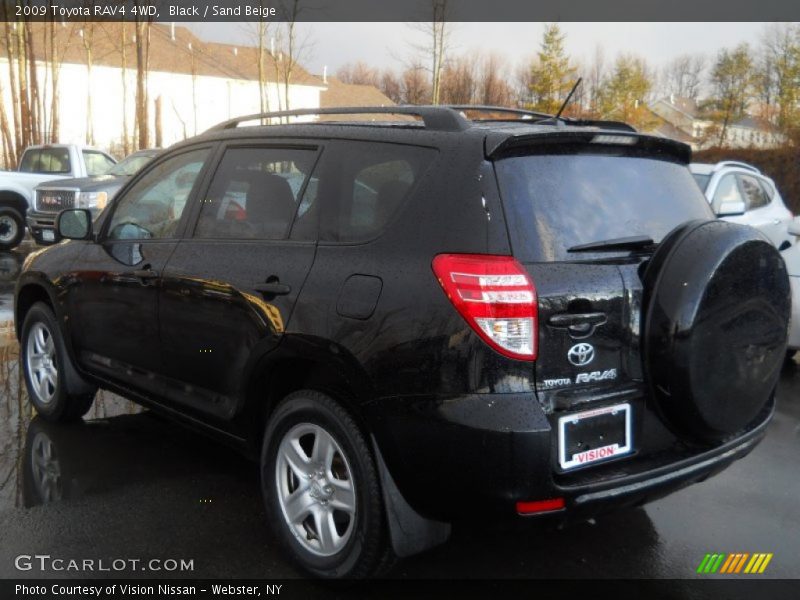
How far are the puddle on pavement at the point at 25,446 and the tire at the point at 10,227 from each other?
9779mm

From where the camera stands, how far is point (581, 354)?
2.80 metres

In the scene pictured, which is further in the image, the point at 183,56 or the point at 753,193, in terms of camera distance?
the point at 183,56

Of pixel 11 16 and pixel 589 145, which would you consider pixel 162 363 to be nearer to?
pixel 589 145

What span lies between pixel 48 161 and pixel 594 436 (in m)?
15.9

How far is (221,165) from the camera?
13.2 feet

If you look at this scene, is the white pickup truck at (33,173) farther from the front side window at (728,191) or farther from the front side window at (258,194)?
the front side window at (258,194)

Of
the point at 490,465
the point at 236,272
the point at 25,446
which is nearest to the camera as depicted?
the point at 490,465

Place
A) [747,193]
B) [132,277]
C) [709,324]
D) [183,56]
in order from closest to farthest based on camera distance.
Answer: [709,324] < [132,277] < [747,193] < [183,56]

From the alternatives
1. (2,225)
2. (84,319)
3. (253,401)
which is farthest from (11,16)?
(253,401)

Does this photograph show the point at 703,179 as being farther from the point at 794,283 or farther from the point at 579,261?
the point at 579,261

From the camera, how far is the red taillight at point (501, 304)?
8.84 feet

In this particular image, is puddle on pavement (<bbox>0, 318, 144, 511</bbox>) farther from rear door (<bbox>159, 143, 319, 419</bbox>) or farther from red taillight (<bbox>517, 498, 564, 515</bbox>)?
red taillight (<bbox>517, 498, 564, 515</bbox>)

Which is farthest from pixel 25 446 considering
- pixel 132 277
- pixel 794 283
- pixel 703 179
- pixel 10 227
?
pixel 10 227

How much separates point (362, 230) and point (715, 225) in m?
1.34
